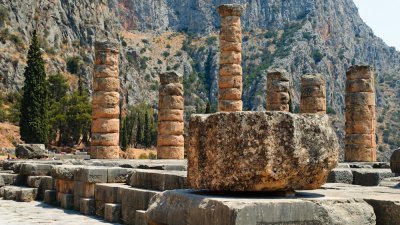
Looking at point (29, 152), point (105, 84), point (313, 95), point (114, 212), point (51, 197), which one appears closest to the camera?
point (114, 212)

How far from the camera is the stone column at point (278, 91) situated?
75.6 ft

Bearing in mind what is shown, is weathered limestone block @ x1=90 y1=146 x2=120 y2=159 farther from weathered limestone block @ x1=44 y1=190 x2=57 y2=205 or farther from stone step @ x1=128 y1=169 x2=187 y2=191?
stone step @ x1=128 y1=169 x2=187 y2=191

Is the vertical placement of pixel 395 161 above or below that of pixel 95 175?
above

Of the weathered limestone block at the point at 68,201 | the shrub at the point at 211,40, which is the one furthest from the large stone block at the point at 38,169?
the shrub at the point at 211,40

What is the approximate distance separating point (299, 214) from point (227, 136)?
92 cm

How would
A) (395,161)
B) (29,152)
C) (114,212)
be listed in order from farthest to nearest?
(29,152), (114,212), (395,161)

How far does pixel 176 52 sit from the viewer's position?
395ft

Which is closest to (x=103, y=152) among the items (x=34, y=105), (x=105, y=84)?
(x=105, y=84)

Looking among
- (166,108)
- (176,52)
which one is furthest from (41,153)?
(176,52)

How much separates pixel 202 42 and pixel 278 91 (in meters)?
101

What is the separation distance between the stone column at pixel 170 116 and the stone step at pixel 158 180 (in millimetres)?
10489

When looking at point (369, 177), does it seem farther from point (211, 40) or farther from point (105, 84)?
point (211, 40)

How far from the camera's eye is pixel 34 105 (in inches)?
1545

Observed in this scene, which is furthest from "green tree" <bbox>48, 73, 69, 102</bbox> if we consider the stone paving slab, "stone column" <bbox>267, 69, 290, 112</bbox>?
the stone paving slab
